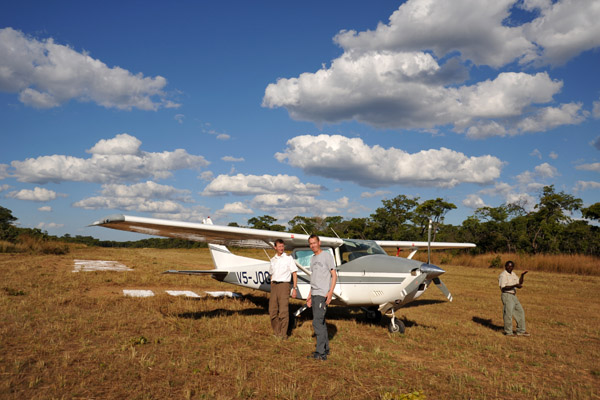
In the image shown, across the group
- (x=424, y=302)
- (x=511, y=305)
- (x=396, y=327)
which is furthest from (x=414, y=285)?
(x=424, y=302)

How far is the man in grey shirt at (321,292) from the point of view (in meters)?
5.91

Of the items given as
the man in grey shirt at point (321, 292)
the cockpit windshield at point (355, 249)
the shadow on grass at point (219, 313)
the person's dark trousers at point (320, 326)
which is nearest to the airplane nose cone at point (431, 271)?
the cockpit windshield at point (355, 249)

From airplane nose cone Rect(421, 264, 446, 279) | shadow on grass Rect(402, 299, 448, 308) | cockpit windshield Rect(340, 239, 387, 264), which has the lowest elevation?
shadow on grass Rect(402, 299, 448, 308)

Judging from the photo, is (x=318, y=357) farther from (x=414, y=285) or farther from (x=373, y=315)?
(x=373, y=315)

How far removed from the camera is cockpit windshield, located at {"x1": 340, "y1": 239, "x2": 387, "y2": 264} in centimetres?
875

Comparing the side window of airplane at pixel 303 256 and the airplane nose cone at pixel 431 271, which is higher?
the side window of airplane at pixel 303 256

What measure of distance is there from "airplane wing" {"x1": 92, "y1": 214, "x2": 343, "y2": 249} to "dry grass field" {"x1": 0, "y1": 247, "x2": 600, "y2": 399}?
6.26ft

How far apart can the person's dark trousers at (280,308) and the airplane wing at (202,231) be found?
1.46m

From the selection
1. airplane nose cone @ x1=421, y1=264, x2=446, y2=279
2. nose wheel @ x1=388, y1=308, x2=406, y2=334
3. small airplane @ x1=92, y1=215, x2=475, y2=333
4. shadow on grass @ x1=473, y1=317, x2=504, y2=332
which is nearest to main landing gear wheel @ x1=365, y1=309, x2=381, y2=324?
small airplane @ x1=92, y1=215, x2=475, y2=333

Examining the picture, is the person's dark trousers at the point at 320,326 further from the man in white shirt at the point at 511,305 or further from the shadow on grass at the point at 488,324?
the shadow on grass at the point at 488,324

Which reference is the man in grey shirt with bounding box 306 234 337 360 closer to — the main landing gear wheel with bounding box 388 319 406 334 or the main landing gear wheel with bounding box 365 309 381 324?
the main landing gear wheel with bounding box 388 319 406 334

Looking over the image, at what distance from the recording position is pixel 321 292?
605cm

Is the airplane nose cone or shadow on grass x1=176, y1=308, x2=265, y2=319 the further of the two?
shadow on grass x1=176, y1=308, x2=265, y2=319

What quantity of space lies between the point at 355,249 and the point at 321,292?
301 cm
